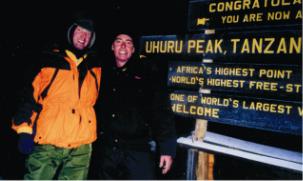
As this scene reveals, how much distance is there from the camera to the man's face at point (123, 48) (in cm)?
310

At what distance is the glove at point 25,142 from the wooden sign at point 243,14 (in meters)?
2.26

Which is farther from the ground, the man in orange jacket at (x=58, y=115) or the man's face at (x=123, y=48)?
the man's face at (x=123, y=48)

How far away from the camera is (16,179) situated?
475 cm

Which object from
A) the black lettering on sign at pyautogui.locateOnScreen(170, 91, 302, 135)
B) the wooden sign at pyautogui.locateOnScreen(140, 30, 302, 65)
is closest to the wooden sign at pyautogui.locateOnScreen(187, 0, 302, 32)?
the wooden sign at pyautogui.locateOnScreen(140, 30, 302, 65)

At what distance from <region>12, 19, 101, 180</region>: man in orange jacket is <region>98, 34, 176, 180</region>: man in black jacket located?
24cm

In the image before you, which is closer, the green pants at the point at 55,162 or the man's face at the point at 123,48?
the green pants at the point at 55,162

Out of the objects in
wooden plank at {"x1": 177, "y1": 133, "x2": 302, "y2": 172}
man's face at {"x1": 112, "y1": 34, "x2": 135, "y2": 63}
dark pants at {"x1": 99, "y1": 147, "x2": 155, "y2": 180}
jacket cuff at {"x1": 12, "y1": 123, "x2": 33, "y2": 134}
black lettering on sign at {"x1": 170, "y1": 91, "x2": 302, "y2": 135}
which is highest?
man's face at {"x1": 112, "y1": 34, "x2": 135, "y2": 63}

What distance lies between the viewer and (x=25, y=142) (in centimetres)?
270

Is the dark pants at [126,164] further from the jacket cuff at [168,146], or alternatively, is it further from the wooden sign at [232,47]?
the wooden sign at [232,47]

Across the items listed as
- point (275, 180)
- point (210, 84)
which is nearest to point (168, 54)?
point (210, 84)

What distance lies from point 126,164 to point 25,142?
104cm

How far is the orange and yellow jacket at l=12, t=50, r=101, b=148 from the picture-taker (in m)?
2.78

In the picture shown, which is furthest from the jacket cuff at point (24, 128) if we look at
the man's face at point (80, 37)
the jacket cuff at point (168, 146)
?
the jacket cuff at point (168, 146)

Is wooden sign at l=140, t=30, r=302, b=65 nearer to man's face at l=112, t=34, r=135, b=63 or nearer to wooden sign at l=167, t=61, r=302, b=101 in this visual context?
wooden sign at l=167, t=61, r=302, b=101
